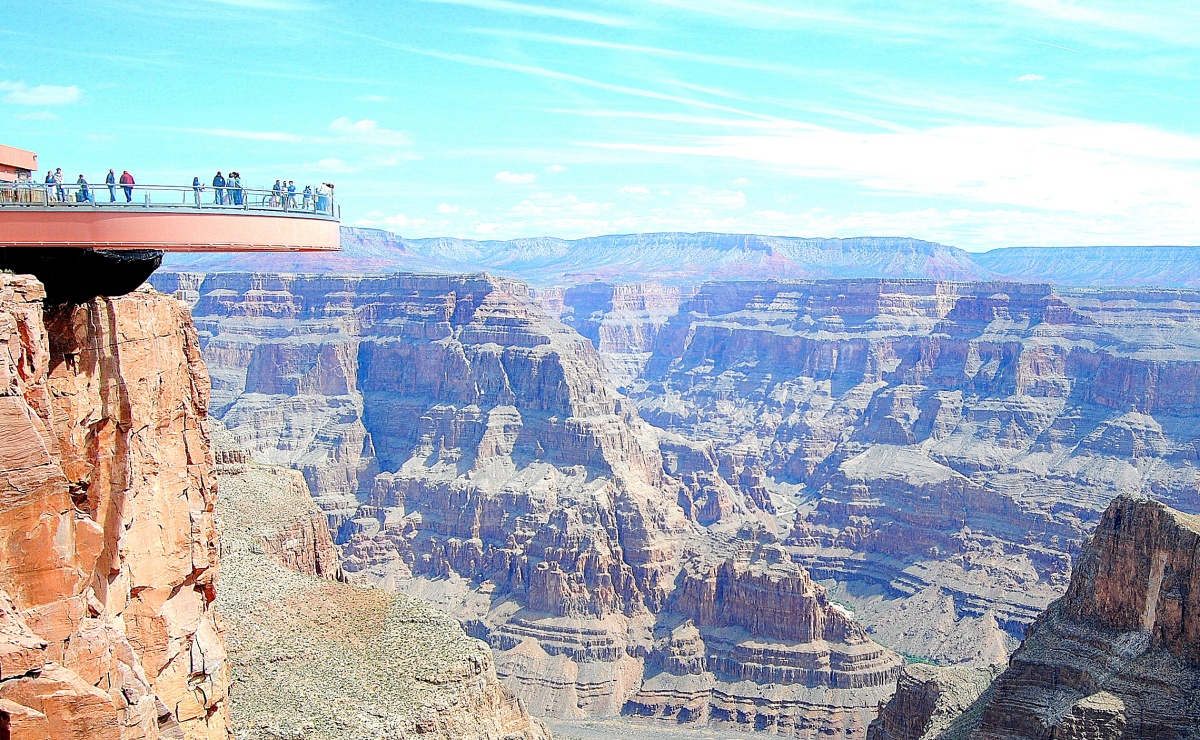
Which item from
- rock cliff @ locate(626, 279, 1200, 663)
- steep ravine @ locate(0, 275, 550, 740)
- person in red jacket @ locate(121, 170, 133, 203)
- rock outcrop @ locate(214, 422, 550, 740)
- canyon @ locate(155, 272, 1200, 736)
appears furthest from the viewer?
rock cliff @ locate(626, 279, 1200, 663)

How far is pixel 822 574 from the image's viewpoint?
148875 mm

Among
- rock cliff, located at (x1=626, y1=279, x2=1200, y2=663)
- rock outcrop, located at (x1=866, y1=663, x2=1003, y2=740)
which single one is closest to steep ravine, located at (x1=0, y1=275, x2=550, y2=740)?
rock outcrop, located at (x1=866, y1=663, x2=1003, y2=740)

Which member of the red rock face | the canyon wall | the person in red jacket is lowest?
the canyon wall

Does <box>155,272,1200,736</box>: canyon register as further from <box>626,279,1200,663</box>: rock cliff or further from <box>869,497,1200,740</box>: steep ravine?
<box>869,497,1200,740</box>: steep ravine

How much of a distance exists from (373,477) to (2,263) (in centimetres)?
Answer: 14321

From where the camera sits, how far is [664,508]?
471ft

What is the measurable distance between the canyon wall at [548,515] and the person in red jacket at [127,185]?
8143 centimetres

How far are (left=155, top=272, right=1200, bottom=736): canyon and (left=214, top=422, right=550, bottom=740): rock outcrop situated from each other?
159 ft

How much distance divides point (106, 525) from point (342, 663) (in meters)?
24.8

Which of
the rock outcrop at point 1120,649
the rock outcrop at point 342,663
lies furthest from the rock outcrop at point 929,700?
the rock outcrop at point 342,663

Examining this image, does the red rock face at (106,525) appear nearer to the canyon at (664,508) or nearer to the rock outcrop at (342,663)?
the rock outcrop at (342,663)

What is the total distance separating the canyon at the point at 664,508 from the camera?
107312 mm

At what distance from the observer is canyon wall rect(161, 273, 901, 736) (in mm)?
105375

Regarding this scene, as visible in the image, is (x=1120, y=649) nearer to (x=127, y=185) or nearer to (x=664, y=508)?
(x=127, y=185)
